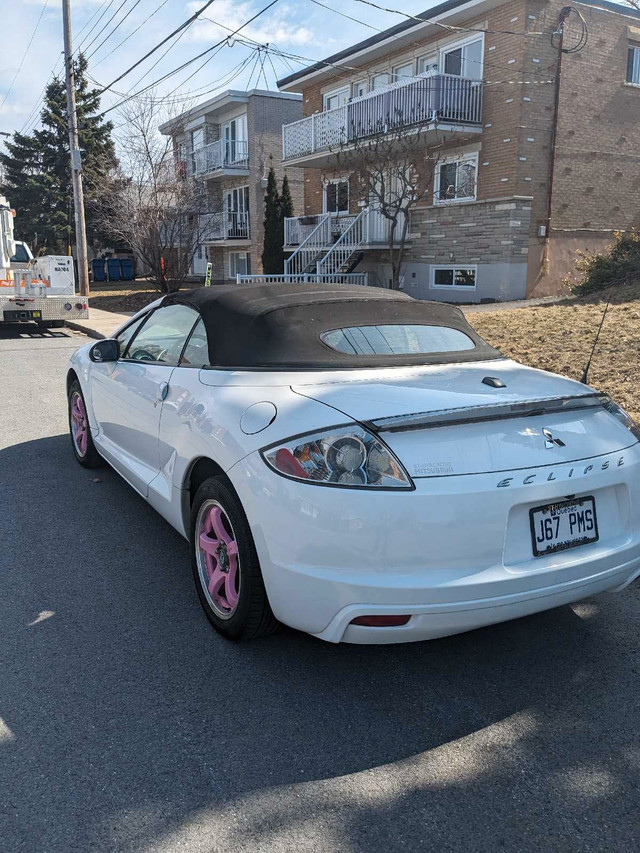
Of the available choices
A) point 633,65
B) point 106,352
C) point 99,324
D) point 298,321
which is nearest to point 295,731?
point 298,321

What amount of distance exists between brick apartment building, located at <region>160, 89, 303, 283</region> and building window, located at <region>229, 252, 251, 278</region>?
0.15ft

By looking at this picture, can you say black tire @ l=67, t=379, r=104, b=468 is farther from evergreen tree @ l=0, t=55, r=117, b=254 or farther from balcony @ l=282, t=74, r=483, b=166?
evergreen tree @ l=0, t=55, r=117, b=254

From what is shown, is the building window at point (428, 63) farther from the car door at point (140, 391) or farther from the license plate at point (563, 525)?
the license plate at point (563, 525)

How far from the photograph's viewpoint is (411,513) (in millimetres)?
2609

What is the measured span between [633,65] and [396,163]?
7205mm

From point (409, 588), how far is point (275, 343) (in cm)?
152

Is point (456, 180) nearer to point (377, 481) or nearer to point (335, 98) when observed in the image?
point (335, 98)

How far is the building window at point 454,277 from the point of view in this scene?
1906 cm

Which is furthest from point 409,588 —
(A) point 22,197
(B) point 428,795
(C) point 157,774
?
(A) point 22,197

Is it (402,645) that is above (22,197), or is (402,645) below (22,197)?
below

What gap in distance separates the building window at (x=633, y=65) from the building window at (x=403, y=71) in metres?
5.74

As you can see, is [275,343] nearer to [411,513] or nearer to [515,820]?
[411,513]

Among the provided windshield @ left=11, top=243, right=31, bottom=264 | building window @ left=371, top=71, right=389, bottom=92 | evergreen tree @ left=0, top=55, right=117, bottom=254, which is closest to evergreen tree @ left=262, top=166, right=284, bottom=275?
building window @ left=371, top=71, right=389, bottom=92

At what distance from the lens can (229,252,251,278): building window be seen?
32562 mm
